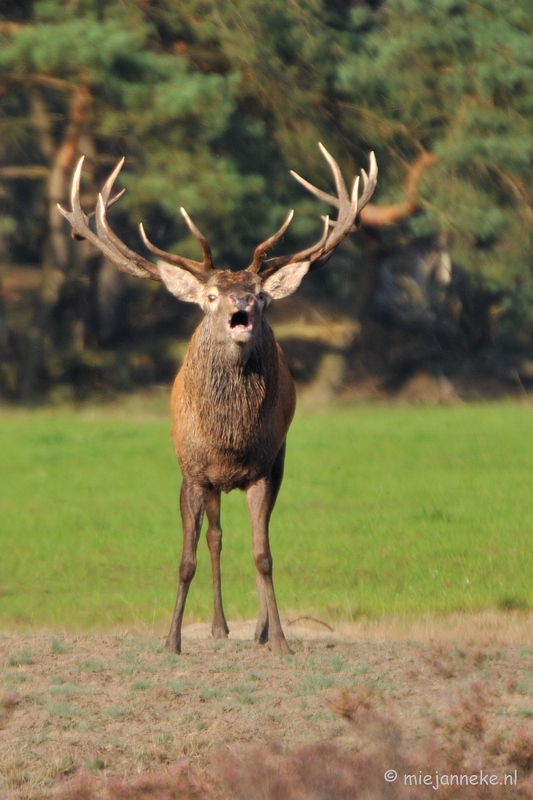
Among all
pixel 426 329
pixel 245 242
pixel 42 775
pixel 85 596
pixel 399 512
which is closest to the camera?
pixel 42 775

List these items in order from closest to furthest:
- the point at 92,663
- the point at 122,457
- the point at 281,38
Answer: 1. the point at 92,663
2. the point at 122,457
3. the point at 281,38

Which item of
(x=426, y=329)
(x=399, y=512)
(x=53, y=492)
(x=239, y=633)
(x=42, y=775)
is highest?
(x=42, y=775)

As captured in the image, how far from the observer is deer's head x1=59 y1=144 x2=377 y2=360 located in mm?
7617

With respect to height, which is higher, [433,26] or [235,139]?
[433,26]

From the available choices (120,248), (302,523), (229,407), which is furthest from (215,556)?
(302,523)

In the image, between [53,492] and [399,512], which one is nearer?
[399,512]

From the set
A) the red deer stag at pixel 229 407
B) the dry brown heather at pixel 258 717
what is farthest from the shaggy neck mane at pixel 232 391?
the dry brown heather at pixel 258 717

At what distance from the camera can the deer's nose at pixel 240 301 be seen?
7516 millimetres

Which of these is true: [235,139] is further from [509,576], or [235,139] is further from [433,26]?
[509,576]

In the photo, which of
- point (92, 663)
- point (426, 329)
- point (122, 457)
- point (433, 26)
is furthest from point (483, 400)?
point (92, 663)

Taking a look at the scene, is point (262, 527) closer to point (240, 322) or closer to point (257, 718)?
point (240, 322)

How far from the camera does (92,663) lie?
7.14 metres

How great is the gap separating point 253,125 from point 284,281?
1662 cm

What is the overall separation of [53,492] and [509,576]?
6.98 meters
